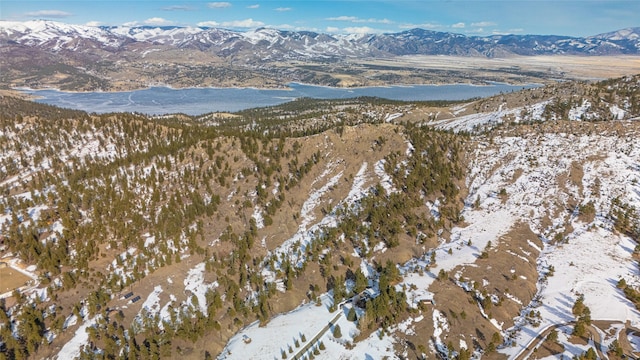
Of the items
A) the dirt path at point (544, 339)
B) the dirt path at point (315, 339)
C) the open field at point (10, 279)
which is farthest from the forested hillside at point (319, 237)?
the dirt path at point (544, 339)

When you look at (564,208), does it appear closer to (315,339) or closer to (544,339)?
(544,339)

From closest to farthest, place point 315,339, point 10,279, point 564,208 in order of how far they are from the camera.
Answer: point 315,339, point 10,279, point 564,208

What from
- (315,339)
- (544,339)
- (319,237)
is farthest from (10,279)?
(544,339)

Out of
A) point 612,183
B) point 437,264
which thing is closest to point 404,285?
point 437,264

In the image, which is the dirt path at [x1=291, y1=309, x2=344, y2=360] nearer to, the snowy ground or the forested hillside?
the forested hillside

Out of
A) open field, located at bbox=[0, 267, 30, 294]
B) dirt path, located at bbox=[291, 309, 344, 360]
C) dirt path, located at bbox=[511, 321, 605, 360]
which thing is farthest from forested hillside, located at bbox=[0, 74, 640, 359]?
dirt path, located at bbox=[511, 321, 605, 360]

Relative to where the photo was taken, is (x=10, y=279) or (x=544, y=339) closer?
(x=544, y=339)

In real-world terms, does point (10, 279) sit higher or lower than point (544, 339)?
lower

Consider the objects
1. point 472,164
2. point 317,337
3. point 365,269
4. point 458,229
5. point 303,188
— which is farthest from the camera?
point 472,164

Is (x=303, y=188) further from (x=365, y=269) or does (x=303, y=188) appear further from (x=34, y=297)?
(x=34, y=297)

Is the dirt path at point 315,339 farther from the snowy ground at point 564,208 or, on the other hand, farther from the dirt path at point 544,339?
the dirt path at point 544,339

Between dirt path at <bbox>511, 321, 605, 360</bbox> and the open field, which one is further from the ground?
dirt path at <bbox>511, 321, 605, 360</bbox>
